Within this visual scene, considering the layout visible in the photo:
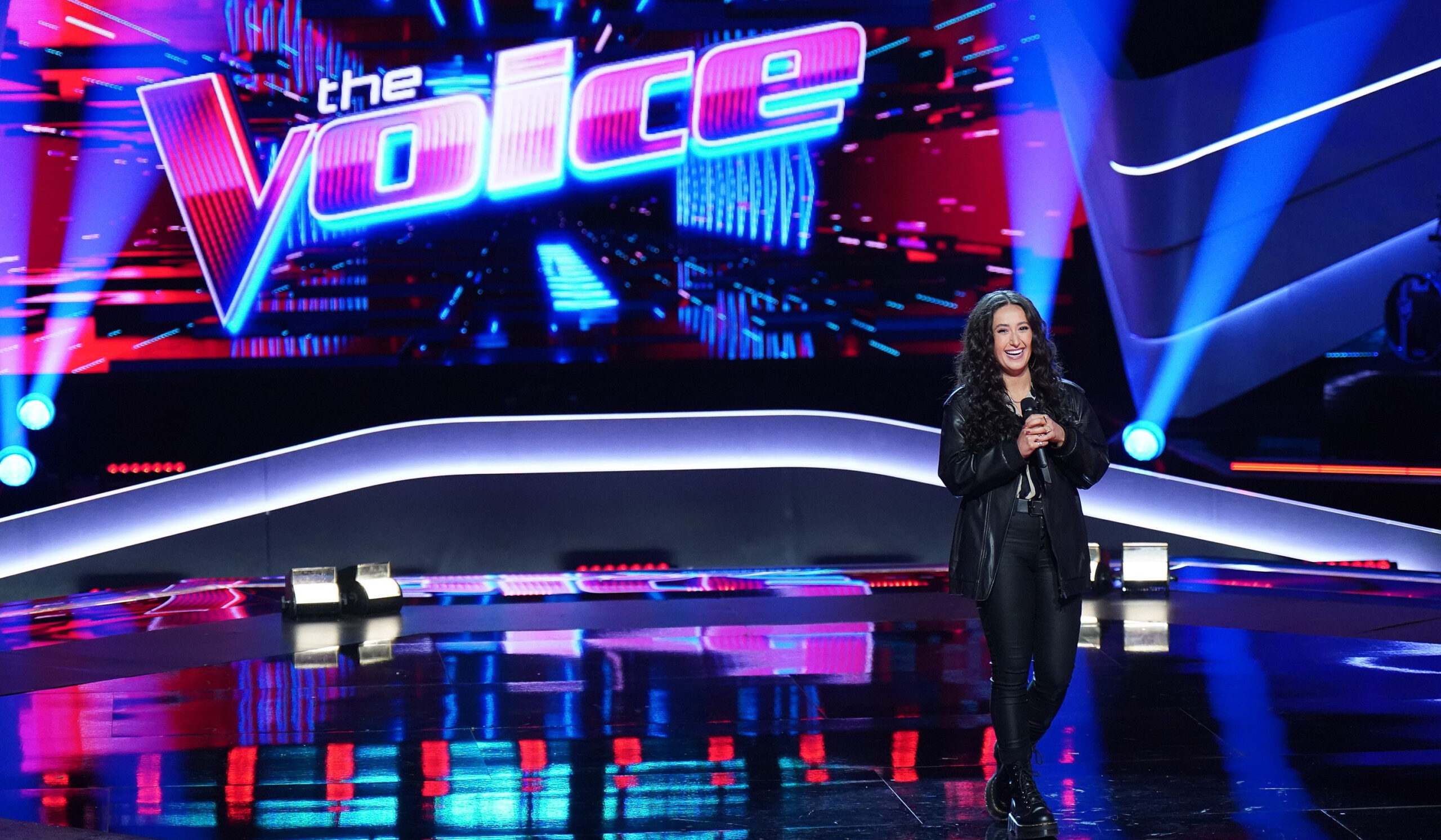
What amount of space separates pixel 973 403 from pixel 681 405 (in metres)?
6.11

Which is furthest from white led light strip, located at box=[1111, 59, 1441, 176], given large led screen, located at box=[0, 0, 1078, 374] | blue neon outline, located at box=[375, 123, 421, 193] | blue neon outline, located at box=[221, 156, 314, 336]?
blue neon outline, located at box=[221, 156, 314, 336]

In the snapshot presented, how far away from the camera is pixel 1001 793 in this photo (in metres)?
3.43

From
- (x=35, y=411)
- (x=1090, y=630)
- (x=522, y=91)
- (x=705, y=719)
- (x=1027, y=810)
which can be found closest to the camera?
(x=1027, y=810)

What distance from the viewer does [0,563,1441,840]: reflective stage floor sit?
11.7 feet

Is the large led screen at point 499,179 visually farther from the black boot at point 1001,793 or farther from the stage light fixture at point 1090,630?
the black boot at point 1001,793

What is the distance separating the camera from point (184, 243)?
9.25 meters

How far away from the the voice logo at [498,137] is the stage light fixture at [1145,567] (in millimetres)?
3606

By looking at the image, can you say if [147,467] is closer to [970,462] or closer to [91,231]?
[91,231]

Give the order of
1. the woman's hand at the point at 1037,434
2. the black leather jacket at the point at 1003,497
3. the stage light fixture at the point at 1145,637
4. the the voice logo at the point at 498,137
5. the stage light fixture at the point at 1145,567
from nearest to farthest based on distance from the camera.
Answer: the woman's hand at the point at 1037,434 → the black leather jacket at the point at 1003,497 → the stage light fixture at the point at 1145,637 → the stage light fixture at the point at 1145,567 → the the voice logo at the point at 498,137

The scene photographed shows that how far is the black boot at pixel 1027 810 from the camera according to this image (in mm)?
3283

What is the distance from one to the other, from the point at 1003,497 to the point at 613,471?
6.25 meters


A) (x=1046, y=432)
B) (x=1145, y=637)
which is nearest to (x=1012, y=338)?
(x=1046, y=432)

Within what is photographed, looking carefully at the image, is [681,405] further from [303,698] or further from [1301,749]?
[1301,749]

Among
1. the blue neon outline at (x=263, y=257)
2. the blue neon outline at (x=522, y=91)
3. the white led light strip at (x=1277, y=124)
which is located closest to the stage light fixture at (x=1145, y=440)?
the white led light strip at (x=1277, y=124)
